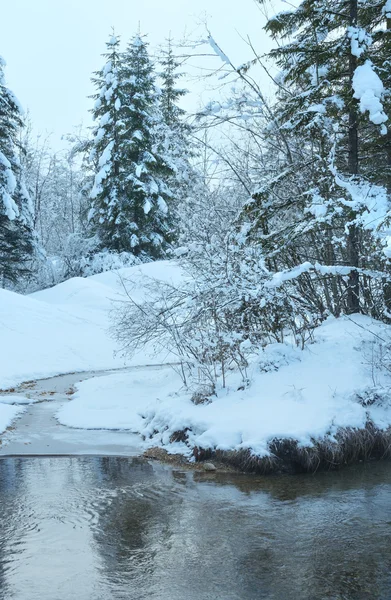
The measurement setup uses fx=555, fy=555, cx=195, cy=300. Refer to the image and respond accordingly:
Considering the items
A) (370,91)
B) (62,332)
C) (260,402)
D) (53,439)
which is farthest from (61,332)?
(370,91)

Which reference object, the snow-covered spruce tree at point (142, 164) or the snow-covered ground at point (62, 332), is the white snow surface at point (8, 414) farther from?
the snow-covered spruce tree at point (142, 164)

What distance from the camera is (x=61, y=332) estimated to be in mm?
21625

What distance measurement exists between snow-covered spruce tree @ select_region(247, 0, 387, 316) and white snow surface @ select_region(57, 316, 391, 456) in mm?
1355

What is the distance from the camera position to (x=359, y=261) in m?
12.3

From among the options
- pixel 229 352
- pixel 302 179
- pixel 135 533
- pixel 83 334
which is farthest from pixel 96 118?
pixel 135 533

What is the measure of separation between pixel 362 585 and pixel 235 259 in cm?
719

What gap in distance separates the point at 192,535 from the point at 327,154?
8.38 metres

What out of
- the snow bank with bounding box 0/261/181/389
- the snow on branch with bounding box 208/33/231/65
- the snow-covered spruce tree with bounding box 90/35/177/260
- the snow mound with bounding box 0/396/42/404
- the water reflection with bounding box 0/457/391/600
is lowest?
the water reflection with bounding box 0/457/391/600

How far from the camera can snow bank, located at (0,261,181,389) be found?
18.1 meters

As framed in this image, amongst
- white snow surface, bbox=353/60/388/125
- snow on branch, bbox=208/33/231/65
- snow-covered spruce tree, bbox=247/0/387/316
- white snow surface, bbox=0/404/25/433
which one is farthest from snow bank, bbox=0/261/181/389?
white snow surface, bbox=353/60/388/125

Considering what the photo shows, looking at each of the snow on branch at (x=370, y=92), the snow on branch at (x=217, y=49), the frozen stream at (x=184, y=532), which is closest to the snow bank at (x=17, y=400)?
the frozen stream at (x=184, y=532)

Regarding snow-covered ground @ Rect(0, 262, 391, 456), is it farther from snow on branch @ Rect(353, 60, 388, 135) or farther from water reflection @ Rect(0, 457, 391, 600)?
snow on branch @ Rect(353, 60, 388, 135)

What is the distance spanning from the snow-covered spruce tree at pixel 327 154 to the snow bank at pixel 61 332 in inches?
211

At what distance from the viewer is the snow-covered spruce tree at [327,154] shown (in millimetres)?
9820
